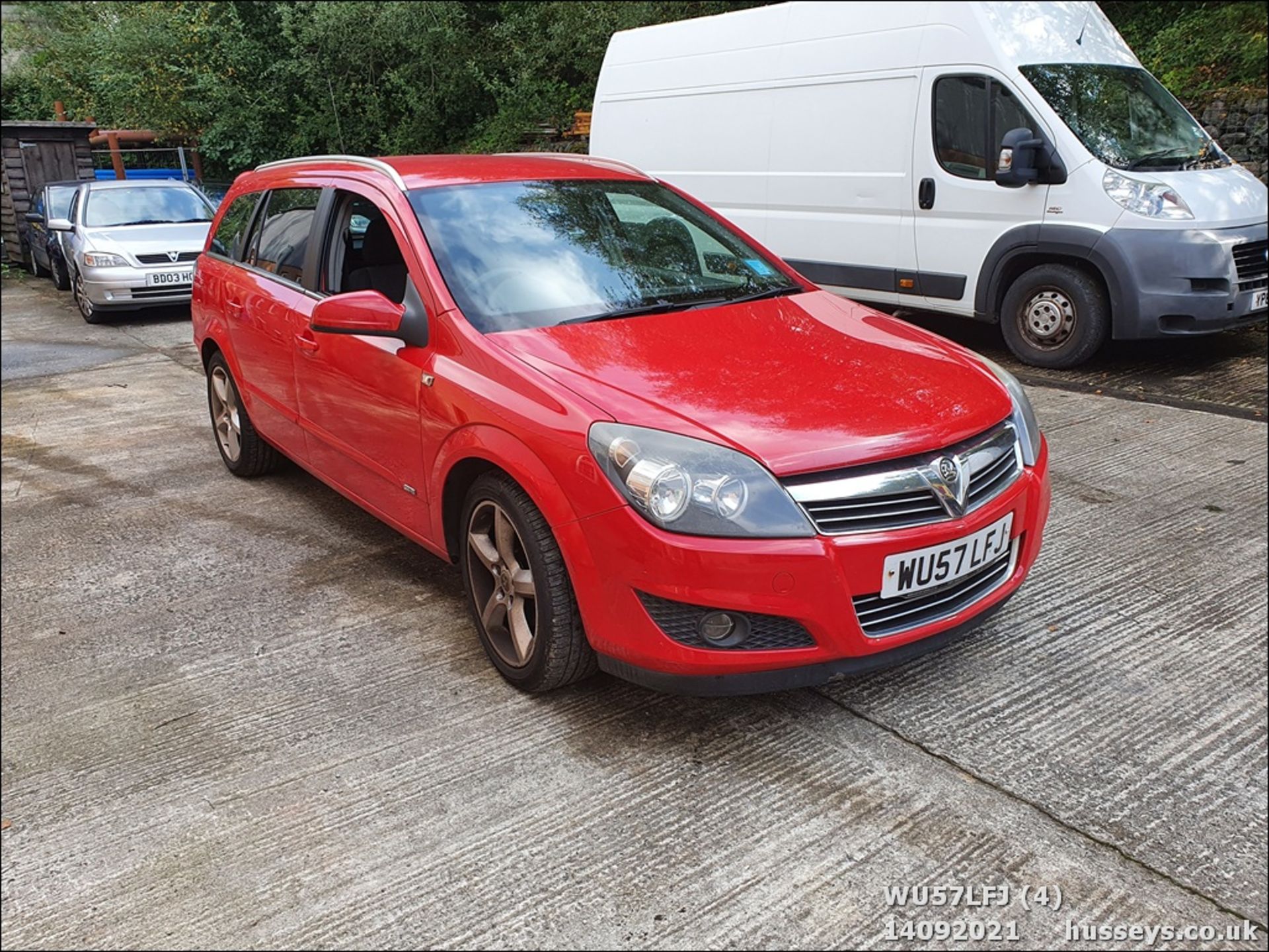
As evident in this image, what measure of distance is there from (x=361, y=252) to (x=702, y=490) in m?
1.96

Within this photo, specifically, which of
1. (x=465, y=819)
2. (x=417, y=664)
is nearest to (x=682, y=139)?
(x=417, y=664)

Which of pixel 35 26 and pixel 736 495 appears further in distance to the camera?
pixel 35 26

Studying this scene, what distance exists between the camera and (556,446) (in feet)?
8.25

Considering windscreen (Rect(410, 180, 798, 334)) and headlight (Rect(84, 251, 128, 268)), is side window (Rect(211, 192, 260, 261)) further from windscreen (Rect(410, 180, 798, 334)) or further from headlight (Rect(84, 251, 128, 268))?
headlight (Rect(84, 251, 128, 268))

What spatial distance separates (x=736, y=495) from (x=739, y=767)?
28.4 inches

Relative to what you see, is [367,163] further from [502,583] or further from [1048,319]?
[1048,319]

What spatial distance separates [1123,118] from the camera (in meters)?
6.45

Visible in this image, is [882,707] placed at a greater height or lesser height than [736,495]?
lesser

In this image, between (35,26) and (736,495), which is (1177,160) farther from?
(35,26)

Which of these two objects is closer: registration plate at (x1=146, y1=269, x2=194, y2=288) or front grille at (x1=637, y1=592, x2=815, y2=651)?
front grille at (x1=637, y1=592, x2=815, y2=651)

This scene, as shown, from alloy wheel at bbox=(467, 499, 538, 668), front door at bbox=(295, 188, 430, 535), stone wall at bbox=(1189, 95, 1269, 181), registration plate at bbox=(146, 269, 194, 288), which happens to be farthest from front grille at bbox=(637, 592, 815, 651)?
registration plate at bbox=(146, 269, 194, 288)

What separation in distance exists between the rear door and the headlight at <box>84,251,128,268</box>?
20.4 ft

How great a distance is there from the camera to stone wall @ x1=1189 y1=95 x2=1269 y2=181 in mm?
8492

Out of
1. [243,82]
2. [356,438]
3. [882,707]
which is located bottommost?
[882,707]
